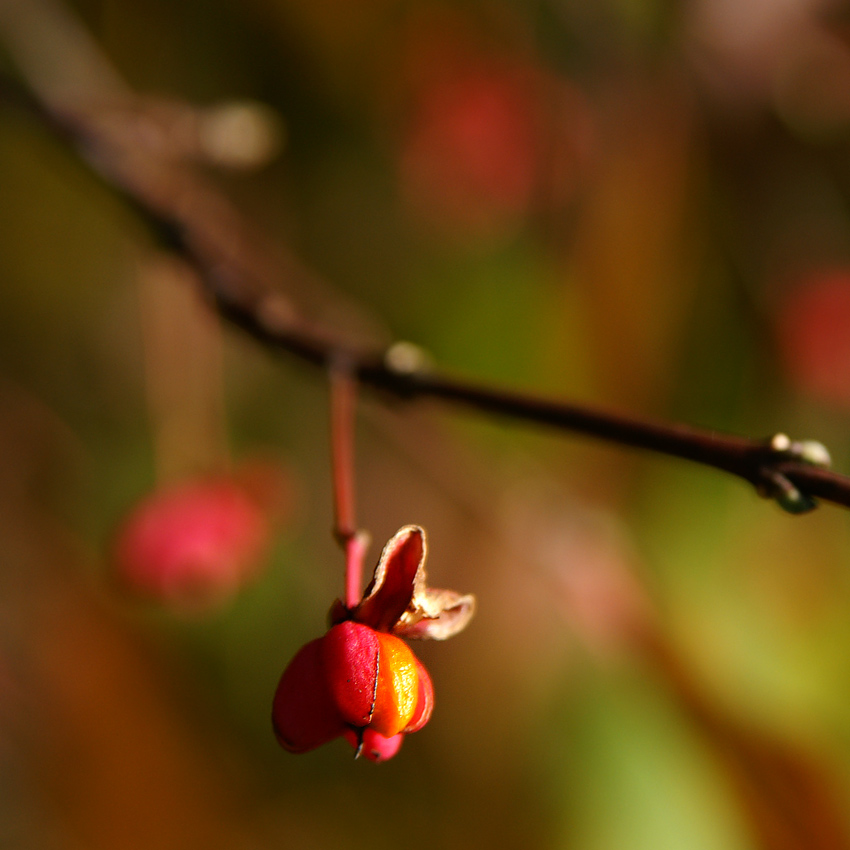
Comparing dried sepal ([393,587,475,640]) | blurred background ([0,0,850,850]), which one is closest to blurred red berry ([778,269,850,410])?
blurred background ([0,0,850,850])

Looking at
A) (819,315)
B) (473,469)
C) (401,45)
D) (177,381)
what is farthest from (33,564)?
(819,315)

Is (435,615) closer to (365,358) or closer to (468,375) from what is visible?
(365,358)

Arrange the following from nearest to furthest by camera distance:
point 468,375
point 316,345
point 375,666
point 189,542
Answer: point 375,666, point 316,345, point 189,542, point 468,375

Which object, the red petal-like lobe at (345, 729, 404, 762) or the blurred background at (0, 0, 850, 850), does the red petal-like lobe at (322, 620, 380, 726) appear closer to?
the red petal-like lobe at (345, 729, 404, 762)

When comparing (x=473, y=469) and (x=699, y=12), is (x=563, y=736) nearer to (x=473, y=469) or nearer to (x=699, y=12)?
(x=473, y=469)

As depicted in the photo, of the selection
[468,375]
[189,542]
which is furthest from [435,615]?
[468,375]

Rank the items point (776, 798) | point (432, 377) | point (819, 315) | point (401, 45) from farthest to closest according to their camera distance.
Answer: point (401, 45) → point (819, 315) → point (776, 798) → point (432, 377)
